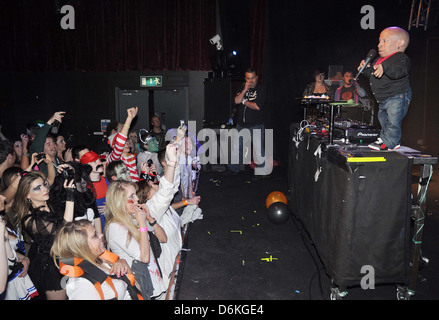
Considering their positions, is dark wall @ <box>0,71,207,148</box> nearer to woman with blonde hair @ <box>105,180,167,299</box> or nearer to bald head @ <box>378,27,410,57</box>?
bald head @ <box>378,27,410,57</box>

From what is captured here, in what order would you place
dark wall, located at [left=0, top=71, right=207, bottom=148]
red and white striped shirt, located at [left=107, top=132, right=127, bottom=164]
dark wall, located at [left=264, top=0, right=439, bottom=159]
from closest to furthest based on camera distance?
red and white striped shirt, located at [left=107, top=132, right=127, bottom=164]
dark wall, located at [left=264, top=0, right=439, bottom=159]
dark wall, located at [left=0, top=71, right=207, bottom=148]

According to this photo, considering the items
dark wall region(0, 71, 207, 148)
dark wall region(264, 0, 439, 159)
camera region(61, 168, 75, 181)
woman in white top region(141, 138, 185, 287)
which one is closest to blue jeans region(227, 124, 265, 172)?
dark wall region(264, 0, 439, 159)

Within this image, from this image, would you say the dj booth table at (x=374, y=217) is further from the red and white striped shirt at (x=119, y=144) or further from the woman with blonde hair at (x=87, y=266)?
the red and white striped shirt at (x=119, y=144)

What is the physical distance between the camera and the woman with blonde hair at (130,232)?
2686 millimetres

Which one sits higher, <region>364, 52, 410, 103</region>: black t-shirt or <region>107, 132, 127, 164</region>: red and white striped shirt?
<region>364, 52, 410, 103</region>: black t-shirt

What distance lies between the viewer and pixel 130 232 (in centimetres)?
275

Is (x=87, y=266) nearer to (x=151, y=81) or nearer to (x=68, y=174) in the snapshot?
(x=68, y=174)

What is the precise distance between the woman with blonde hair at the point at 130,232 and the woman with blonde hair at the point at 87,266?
0.75ft

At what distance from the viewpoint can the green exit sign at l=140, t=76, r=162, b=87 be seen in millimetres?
9047

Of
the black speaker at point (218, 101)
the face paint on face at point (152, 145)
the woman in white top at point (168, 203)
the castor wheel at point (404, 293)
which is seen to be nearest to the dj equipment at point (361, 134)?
the castor wheel at point (404, 293)

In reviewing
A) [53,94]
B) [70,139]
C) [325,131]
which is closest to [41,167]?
[325,131]

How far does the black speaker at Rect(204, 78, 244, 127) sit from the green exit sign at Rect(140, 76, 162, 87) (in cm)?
185

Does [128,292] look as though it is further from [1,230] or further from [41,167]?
[41,167]

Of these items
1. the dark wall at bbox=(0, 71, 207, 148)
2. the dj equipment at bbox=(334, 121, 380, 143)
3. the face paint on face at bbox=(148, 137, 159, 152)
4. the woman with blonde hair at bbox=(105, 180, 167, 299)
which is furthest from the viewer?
the dark wall at bbox=(0, 71, 207, 148)
